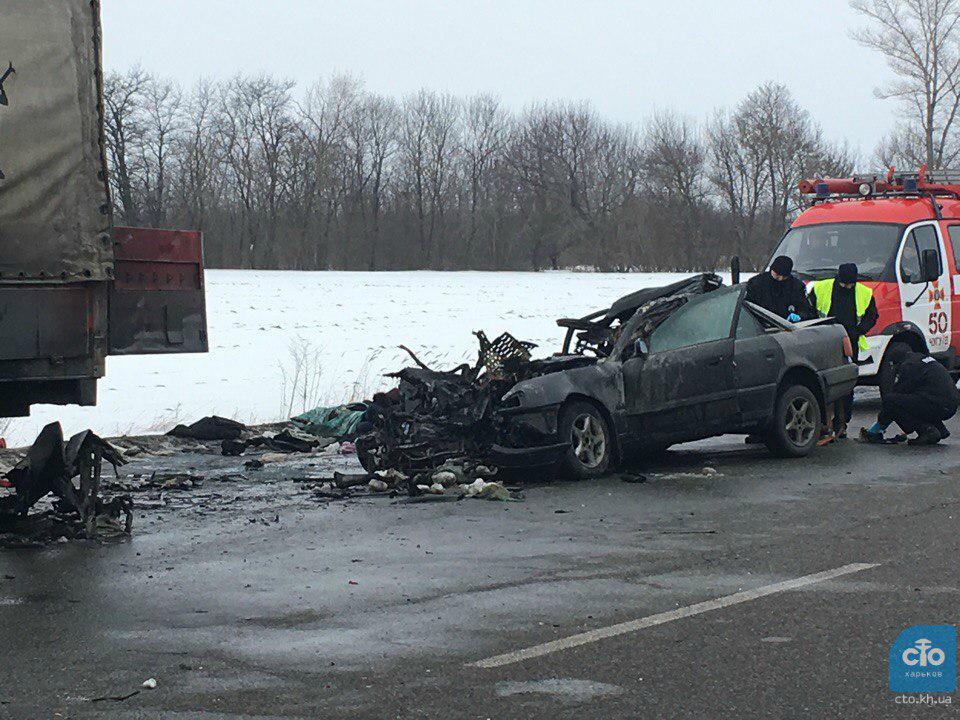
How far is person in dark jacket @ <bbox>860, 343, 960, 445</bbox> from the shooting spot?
40.8 feet

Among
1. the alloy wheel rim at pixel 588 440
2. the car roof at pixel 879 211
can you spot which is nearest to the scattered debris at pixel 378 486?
the alloy wheel rim at pixel 588 440

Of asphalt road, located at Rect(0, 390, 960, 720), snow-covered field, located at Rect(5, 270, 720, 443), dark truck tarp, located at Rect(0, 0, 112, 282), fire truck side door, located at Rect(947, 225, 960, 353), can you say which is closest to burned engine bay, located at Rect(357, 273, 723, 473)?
asphalt road, located at Rect(0, 390, 960, 720)

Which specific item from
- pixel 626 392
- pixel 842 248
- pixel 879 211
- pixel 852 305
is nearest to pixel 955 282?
pixel 879 211

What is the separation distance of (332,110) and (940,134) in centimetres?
3722

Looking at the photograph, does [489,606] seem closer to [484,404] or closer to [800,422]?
[484,404]

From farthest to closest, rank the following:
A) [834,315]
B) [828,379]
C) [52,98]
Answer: [834,315] → [828,379] → [52,98]

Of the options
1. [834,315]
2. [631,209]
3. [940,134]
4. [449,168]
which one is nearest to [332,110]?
[449,168]

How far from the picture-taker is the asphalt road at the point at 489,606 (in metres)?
4.85

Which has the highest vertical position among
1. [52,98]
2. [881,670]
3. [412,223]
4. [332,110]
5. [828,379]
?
[332,110]

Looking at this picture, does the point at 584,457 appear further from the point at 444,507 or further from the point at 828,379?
the point at 828,379

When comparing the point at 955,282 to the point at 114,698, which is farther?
the point at 955,282

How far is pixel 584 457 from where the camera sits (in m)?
10.7

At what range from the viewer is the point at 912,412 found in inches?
494

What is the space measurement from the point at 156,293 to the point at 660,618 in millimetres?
3731
